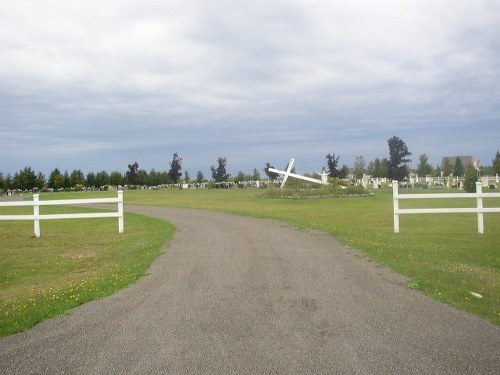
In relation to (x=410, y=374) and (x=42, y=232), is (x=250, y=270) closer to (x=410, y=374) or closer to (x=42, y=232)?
(x=410, y=374)

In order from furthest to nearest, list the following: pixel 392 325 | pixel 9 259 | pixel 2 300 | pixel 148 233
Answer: pixel 148 233 < pixel 9 259 < pixel 2 300 < pixel 392 325

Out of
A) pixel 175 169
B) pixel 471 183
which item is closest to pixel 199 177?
pixel 175 169

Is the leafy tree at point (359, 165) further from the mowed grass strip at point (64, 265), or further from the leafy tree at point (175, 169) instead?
the mowed grass strip at point (64, 265)

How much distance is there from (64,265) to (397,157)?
52.8m

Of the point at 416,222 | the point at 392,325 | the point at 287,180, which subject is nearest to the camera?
the point at 392,325

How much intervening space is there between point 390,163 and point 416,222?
132 ft

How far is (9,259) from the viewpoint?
1238 centimetres

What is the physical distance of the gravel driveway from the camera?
4.85 m

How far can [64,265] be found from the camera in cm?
1145

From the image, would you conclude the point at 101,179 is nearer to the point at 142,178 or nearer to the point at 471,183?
the point at 142,178

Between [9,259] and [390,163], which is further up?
[390,163]

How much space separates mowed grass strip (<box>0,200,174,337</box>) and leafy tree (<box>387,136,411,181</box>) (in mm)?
43649

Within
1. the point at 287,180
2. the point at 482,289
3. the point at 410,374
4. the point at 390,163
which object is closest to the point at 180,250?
the point at 482,289

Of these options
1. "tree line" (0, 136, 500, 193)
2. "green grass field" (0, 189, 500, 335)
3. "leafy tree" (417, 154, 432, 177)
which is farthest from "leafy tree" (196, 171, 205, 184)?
→ "green grass field" (0, 189, 500, 335)
